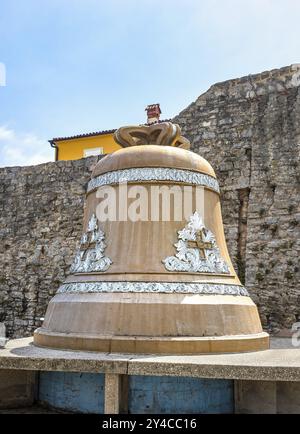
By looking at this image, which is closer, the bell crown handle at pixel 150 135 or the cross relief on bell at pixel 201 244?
the cross relief on bell at pixel 201 244

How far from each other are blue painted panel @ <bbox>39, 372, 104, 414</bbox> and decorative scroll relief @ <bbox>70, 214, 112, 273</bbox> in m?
0.90

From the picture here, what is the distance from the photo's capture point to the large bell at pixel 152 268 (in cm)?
368

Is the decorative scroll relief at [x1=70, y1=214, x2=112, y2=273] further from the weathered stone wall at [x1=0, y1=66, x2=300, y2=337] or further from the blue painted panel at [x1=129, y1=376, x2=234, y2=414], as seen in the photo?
the weathered stone wall at [x1=0, y1=66, x2=300, y2=337]

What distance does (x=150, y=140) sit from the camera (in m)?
4.86

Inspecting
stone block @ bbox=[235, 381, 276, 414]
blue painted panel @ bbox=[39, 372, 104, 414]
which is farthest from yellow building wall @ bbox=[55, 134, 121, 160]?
stone block @ bbox=[235, 381, 276, 414]

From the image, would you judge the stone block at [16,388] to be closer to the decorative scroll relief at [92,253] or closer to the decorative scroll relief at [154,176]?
the decorative scroll relief at [92,253]

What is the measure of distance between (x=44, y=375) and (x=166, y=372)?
52.6 inches

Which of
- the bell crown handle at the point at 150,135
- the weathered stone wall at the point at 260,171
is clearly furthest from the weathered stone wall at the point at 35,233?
the bell crown handle at the point at 150,135

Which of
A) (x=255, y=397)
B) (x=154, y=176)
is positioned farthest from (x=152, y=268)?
(x=255, y=397)

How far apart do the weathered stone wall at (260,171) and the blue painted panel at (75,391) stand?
494cm

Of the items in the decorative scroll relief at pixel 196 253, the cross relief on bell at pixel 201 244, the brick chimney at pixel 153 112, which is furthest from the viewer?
the brick chimney at pixel 153 112

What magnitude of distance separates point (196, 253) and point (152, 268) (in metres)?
0.44

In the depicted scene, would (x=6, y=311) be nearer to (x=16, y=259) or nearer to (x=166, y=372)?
(x=16, y=259)
